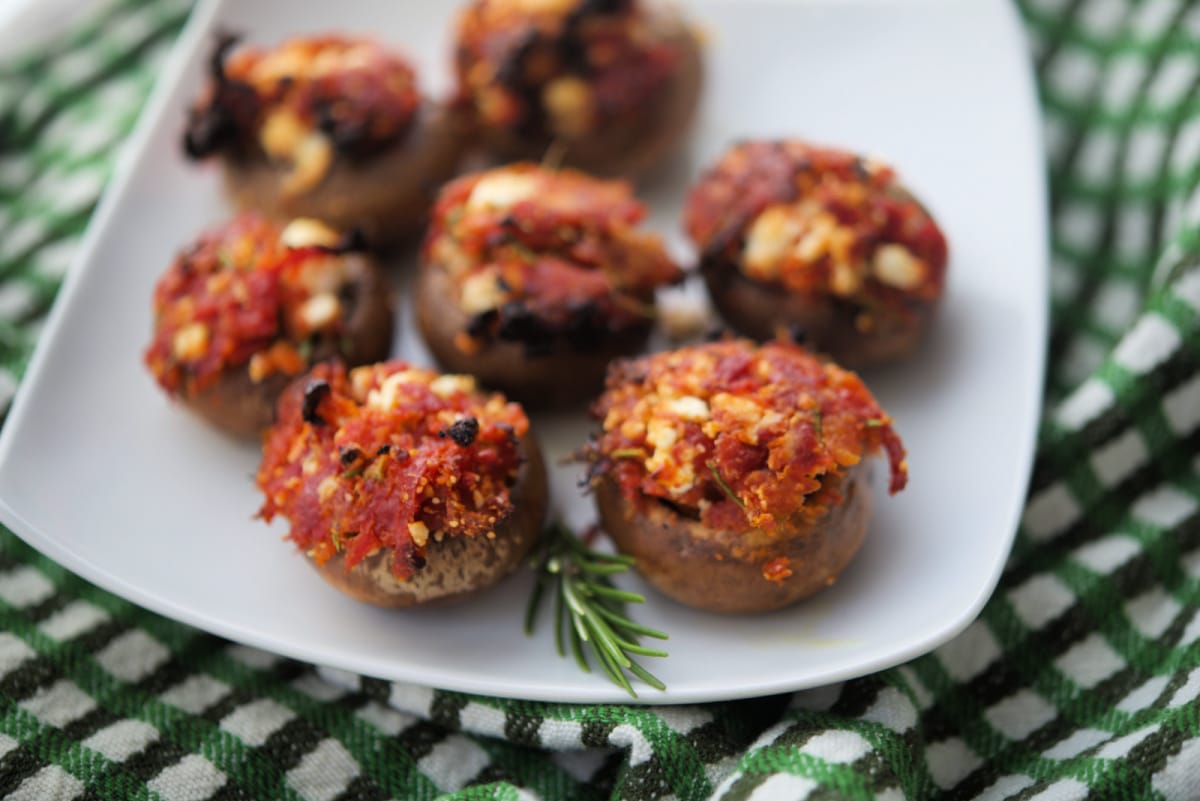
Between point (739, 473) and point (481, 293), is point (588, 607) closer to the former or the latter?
point (739, 473)

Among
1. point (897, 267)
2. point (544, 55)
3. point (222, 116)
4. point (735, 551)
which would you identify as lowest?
point (735, 551)

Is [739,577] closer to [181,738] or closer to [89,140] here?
[181,738]

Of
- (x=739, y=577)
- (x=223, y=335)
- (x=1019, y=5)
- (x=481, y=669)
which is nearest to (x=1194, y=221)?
(x=1019, y=5)

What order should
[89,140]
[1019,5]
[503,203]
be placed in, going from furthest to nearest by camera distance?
[1019,5] → [89,140] → [503,203]

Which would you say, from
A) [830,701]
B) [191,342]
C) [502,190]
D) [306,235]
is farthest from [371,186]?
[830,701]

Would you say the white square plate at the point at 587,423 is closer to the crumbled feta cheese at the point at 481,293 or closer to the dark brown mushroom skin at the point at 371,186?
the dark brown mushroom skin at the point at 371,186
